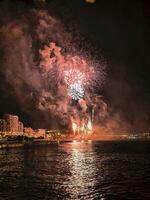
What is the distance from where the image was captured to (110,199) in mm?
48000

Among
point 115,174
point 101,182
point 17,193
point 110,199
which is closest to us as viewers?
point 110,199

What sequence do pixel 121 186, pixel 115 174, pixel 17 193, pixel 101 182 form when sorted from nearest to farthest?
pixel 17 193
pixel 121 186
pixel 101 182
pixel 115 174

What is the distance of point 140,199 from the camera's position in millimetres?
48281

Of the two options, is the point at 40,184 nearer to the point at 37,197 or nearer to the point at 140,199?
the point at 37,197

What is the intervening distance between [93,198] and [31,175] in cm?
2886

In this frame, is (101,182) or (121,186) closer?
(121,186)

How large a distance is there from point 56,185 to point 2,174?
67.0ft

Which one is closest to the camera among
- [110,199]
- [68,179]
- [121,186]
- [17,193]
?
[110,199]

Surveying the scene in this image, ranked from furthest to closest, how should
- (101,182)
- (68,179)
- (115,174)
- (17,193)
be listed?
(115,174) < (68,179) < (101,182) < (17,193)

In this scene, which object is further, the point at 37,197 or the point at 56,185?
the point at 56,185

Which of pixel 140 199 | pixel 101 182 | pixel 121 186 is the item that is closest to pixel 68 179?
pixel 101 182

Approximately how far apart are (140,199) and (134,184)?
12.1 meters

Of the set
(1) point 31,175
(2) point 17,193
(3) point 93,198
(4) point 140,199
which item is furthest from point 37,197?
(1) point 31,175

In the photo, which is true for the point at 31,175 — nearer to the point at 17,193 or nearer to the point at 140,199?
the point at 17,193
